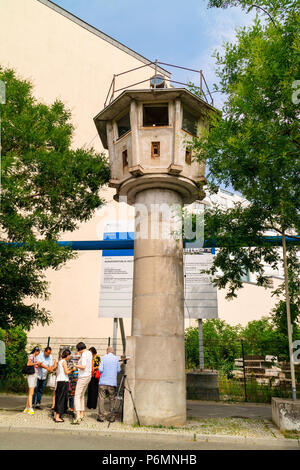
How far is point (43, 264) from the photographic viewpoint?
1120cm

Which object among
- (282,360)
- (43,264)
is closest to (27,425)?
(43,264)

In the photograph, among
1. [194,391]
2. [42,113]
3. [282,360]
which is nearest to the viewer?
[42,113]

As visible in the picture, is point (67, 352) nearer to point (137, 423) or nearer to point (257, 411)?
point (137, 423)

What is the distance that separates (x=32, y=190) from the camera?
505 inches

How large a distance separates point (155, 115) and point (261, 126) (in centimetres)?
500

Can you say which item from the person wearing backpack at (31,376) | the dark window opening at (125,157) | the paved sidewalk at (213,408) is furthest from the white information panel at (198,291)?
the person wearing backpack at (31,376)

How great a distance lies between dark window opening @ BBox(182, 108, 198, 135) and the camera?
40.0 feet

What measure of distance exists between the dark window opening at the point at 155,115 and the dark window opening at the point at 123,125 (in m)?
0.62

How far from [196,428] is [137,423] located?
1526 mm

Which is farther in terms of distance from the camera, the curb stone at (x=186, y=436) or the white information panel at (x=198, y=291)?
the white information panel at (x=198, y=291)

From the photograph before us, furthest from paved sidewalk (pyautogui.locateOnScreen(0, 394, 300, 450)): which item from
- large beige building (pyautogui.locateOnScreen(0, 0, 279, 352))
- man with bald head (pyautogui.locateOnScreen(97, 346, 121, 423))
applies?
large beige building (pyautogui.locateOnScreen(0, 0, 279, 352))

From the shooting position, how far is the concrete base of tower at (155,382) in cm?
975

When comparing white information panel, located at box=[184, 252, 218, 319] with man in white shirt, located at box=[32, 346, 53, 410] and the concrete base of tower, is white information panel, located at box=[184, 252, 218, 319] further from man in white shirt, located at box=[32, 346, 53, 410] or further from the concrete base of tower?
man in white shirt, located at box=[32, 346, 53, 410]
